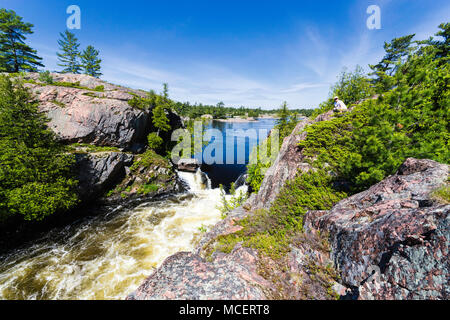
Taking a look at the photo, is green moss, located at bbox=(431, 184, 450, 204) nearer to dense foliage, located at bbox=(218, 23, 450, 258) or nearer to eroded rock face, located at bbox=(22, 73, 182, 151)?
dense foliage, located at bbox=(218, 23, 450, 258)

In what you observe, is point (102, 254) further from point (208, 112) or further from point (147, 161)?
point (208, 112)

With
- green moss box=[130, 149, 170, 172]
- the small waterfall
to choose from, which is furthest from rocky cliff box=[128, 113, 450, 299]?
green moss box=[130, 149, 170, 172]

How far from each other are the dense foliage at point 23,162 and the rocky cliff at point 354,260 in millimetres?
13785

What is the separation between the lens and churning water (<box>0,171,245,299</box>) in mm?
8734

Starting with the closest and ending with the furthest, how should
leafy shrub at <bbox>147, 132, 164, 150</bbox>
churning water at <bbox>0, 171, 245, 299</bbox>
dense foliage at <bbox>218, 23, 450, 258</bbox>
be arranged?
dense foliage at <bbox>218, 23, 450, 258</bbox> → churning water at <bbox>0, 171, 245, 299</bbox> → leafy shrub at <bbox>147, 132, 164, 150</bbox>

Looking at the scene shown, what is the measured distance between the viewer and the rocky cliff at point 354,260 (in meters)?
2.83

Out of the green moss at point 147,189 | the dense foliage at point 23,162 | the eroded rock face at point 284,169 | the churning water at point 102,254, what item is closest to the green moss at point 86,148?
the dense foliage at point 23,162

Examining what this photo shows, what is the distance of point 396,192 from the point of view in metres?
4.77

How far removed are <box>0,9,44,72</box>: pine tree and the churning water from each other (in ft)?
135

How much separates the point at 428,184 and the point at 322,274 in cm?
397

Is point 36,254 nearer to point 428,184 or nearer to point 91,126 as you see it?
point 91,126

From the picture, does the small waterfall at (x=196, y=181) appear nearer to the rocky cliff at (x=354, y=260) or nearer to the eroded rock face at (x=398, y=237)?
the rocky cliff at (x=354, y=260)

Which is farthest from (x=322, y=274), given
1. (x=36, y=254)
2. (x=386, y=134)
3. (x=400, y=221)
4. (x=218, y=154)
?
(x=218, y=154)

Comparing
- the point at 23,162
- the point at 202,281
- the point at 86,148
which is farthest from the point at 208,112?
the point at 202,281
